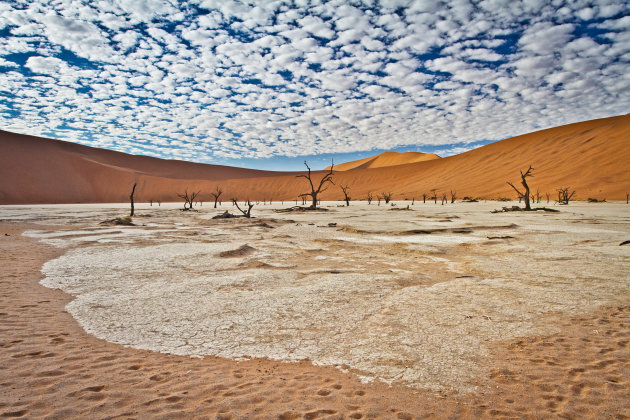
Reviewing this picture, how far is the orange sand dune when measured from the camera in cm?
12479

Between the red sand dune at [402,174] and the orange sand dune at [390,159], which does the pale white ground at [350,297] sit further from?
the orange sand dune at [390,159]

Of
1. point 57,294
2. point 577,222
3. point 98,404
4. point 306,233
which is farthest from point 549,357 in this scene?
point 577,222

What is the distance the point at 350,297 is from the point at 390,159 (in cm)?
13403

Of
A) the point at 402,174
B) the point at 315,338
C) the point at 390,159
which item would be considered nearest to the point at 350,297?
the point at 315,338

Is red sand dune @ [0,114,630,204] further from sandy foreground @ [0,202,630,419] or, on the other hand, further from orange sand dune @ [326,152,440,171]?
orange sand dune @ [326,152,440,171]

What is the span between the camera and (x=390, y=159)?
438 ft

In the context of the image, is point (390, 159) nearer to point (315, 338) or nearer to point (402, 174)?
point (402, 174)

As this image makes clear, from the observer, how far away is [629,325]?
3600mm

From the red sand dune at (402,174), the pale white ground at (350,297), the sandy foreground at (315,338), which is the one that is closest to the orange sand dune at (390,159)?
the red sand dune at (402,174)

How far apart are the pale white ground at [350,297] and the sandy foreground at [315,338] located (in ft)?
0.08

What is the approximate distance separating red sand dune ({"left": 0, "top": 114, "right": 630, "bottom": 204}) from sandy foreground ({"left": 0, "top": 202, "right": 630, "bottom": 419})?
38.9m

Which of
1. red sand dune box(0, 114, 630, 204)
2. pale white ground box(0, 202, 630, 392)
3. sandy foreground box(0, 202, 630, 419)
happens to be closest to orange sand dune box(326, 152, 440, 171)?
red sand dune box(0, 114, 630, 204)

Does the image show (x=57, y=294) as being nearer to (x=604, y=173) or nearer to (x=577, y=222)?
(x=577, y=222)

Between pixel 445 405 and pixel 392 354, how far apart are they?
2.44 ft
